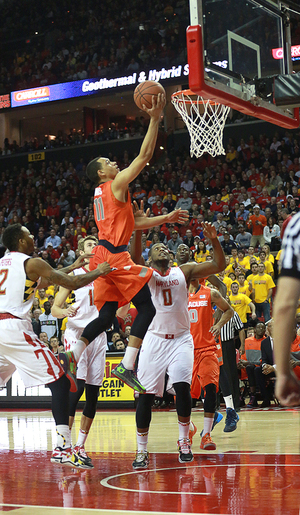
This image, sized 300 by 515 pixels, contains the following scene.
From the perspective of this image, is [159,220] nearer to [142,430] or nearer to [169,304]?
[169,304]

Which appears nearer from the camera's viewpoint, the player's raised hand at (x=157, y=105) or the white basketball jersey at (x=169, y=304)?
the player's raised hand at (x=157, y=105)

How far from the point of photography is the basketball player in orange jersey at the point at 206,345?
7191 mm

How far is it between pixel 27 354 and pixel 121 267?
3.85ft

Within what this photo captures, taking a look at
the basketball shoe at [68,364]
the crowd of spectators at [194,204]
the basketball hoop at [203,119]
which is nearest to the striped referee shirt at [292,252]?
the basketball shoe at [68,364]

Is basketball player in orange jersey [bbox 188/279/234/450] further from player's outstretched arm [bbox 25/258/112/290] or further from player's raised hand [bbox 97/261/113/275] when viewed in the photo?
player's outstretched arm [bbox 25/258/112/290]

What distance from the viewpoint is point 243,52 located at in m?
7.95

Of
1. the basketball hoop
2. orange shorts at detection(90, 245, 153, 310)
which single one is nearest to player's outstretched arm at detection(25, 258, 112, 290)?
orange shorts at detection(90, 245, 153, 310)

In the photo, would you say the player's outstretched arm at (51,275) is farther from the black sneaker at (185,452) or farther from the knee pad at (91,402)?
the black sneaker at (185,452)

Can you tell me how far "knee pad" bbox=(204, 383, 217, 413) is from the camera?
283 inches

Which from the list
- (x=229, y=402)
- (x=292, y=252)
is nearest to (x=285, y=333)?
(x=292, y=252)

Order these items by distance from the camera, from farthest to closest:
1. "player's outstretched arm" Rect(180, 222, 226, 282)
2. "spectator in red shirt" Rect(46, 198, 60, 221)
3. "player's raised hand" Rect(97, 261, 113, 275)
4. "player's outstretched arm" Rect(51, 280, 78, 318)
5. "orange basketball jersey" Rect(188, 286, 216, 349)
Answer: "spectator in red shirt" Rect(46, 198, 60, 221)
"orange basketball jersey" Rect(188, 286, 216, 349)
"player's outstretched arm" Rect(51, 280, 78, 318)
"player's outstretched arm" Rect(180, 222, 226, 282)
"player's raised hand" Rect(97, 261, 113, 275)

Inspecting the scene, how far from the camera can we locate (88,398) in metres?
6.49

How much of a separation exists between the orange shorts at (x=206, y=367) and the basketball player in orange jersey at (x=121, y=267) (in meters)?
1.73

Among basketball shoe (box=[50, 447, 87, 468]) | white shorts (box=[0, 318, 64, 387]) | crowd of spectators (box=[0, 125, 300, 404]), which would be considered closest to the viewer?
white shorts (box=[0, 318, 64, 387])
